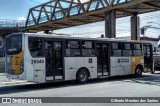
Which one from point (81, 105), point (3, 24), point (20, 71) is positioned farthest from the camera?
point (3, 24)

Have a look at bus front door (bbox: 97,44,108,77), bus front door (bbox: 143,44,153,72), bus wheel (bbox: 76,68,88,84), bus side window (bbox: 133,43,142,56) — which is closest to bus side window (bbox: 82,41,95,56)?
bus front door (bbox: 97,44,108,77)

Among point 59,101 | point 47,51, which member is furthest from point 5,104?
point 47,51

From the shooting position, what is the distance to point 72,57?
1728 cm

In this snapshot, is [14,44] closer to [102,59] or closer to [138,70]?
[102,59]

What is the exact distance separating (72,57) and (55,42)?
4.95 ft

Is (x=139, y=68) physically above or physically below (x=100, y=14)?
below

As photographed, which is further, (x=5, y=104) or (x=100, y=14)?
(x=100, y=14)

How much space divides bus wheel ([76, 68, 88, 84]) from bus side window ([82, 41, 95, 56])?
105cm

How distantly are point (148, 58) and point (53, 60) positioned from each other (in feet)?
33.6

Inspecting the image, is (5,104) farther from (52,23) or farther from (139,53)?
(52,23)

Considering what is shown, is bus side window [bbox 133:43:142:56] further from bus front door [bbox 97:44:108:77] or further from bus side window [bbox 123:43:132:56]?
bus front door [bbox 97:44:108:77]

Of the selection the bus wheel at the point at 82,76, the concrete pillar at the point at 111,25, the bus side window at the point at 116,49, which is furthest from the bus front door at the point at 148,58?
the concrete pillar at the point at 111,25

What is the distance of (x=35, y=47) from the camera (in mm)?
15500

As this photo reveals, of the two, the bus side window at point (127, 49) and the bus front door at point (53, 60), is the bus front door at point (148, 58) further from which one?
the bus front door at point (53, 60)
